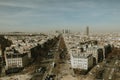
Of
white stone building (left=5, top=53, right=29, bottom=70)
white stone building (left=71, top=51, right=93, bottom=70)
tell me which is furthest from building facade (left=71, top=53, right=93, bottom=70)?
white stone building (left=5, top=53, right=29, bottom=70)

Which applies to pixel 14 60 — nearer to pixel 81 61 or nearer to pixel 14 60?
pixel 14 60

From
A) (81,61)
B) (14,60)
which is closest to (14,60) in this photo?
(14,60)

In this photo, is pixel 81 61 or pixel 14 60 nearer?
pixel 81 61

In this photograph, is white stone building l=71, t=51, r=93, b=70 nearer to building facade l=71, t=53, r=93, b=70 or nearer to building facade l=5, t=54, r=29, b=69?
building facade l=71, t=53, r=93, b=70

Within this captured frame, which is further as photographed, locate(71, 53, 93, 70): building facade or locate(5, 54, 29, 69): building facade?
locate(5, 54, 29, 69): building facade

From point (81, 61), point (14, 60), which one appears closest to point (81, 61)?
point (81, 61)

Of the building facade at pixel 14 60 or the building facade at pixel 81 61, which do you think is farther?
the building facade at pixel 14 60

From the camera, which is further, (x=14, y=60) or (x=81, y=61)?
(x=14, y=60)

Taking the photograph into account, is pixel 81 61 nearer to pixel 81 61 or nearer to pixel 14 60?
pixel 81 61

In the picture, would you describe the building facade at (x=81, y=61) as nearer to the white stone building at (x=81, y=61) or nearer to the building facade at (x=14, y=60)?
the white stone building at (x=81, y=61)

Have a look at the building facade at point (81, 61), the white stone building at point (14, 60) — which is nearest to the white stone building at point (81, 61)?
the building facade at point (81, 61)

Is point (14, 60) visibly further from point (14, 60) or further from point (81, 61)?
point (81, 61)

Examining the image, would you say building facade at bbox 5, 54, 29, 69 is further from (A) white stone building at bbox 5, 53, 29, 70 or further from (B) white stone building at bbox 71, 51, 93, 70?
(B) white stone building at bbox 71, 51, 93, 70
